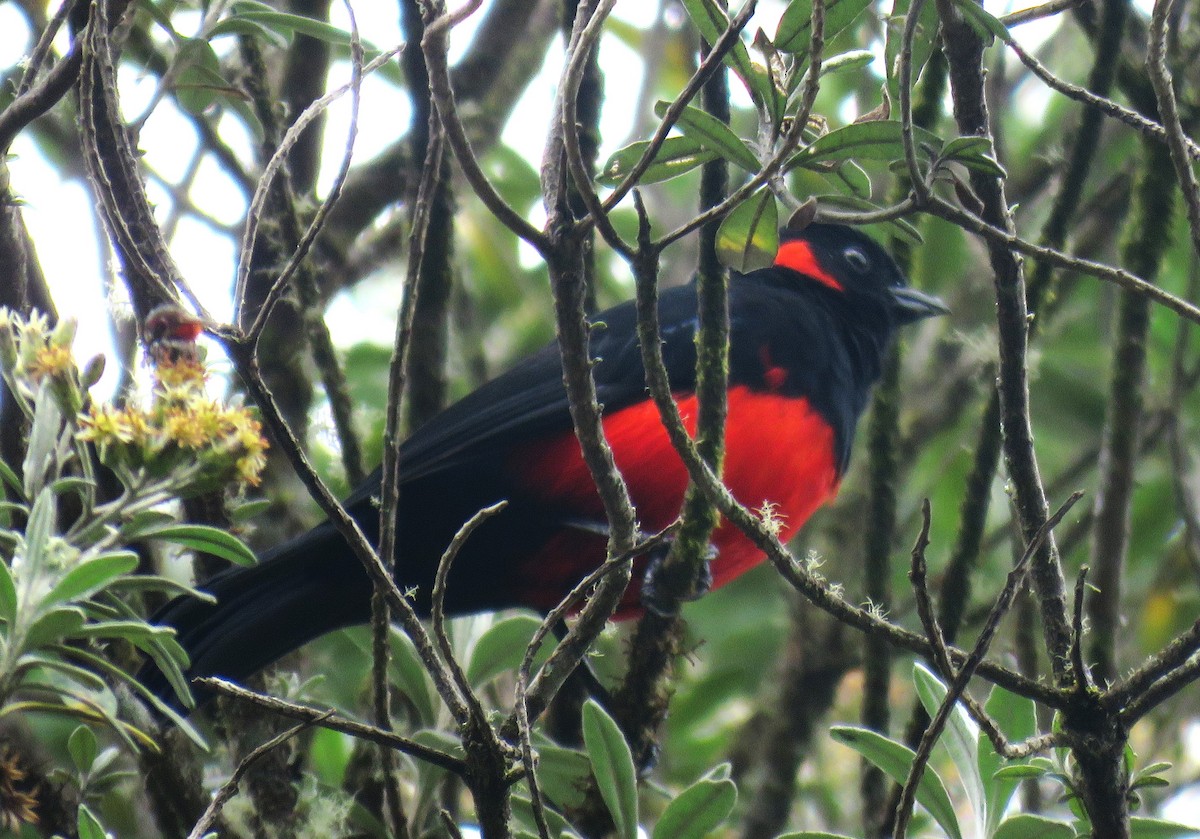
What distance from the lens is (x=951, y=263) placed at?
17.9 feet

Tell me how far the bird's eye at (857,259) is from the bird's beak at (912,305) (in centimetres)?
14

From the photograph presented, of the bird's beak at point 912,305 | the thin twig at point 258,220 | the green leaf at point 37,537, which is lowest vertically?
the green leaf at point 37,537

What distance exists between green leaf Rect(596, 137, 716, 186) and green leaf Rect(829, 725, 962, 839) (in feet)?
3.06

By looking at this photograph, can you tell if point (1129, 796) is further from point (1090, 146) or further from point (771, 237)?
point (1090, 146)

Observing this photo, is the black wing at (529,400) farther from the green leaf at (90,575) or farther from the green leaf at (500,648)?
the green leaf at (90,575)

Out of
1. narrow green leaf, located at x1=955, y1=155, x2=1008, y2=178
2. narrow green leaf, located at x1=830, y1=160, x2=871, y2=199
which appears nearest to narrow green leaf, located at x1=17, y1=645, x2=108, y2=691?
narrow green leaf, located at x1=830, y1=160, x2=871, y2=199

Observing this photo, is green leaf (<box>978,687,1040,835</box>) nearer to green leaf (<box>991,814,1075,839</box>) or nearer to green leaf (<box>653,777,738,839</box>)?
green leaf (<box>991,814,1075,839</box>)

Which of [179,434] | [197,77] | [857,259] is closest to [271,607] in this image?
[197,77]

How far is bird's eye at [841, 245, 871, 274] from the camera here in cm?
491

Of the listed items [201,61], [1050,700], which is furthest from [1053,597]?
[201,61]

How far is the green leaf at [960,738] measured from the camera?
243 centimetres

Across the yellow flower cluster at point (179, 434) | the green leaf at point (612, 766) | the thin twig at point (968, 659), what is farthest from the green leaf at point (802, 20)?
the green leaf at point (612, 766)

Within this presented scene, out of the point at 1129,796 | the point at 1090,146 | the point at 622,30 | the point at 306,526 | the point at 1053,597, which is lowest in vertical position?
the point at 1129,796

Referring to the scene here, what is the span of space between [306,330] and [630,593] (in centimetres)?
114
